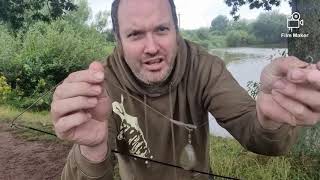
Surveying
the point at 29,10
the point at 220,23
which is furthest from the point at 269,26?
the point at 29,10

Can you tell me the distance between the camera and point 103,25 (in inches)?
94.1

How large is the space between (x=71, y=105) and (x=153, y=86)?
0.61m

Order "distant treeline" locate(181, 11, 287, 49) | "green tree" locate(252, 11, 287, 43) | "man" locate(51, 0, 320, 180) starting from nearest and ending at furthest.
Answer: "man" locate(51, 0, 320, 180), "distant treeline" locate(181, 11, 287, 49), "green tree" locate(252, 11, 287, 43)

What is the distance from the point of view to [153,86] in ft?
5.53

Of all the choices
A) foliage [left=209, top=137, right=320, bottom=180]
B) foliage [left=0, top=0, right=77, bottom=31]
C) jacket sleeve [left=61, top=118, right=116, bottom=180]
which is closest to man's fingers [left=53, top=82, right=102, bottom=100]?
jacket sleeve [left=61, top=118, right=116, bottom=180]

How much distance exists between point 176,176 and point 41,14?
200 centimetres

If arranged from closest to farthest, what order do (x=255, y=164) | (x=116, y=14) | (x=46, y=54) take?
(x=116, y=14)
(x=255, y=164)
(x=46, y=54)

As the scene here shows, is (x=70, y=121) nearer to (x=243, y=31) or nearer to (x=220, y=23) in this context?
(x=220, y=23)

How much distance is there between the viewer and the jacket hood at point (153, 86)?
1.67 meters

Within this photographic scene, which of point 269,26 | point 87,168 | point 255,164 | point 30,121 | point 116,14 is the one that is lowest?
point 255,164

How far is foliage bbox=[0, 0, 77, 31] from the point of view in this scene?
3.17 metres

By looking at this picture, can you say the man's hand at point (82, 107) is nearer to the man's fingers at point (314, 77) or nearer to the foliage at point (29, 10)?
the man's fingers at point (314, 77)

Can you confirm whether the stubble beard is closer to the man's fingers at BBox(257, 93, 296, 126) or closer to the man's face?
the man's face

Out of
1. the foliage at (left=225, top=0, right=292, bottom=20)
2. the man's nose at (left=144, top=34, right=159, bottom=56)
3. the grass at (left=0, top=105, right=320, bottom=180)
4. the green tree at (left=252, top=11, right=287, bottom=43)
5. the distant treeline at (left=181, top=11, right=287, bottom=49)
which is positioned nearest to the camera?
the man's nose at (left=144, top=34, right=159, bottom=56)
